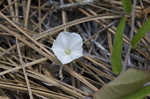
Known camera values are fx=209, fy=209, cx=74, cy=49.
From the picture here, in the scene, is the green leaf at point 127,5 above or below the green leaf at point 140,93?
above

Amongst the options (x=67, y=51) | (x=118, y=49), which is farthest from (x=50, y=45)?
(x=118, y=49)

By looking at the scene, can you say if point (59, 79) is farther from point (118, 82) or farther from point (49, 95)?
point (118, 82)

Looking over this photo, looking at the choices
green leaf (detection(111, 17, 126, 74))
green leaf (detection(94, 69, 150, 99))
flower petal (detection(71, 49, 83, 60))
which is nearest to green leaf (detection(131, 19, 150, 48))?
green leaf (detection(111, 17, 126, 74))

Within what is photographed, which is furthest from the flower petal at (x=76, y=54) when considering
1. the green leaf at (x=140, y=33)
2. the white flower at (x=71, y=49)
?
the green leaf at (x=140, y=33)

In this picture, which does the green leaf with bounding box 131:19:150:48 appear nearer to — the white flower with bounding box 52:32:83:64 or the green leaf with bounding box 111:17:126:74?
the green leaf with bounding box 111:17:126:74

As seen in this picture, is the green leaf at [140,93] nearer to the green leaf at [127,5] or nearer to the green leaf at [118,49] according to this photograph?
the green leaf at [118,49]

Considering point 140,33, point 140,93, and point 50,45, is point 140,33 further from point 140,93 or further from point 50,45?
point 50,45
